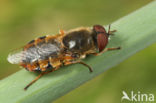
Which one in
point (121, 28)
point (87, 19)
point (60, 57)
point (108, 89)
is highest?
point (121, 28)

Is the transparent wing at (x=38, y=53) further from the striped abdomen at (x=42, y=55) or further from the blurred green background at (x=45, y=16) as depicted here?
the blurred green background at (x=45, y=16)

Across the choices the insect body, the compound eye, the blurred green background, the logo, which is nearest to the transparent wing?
the insect body

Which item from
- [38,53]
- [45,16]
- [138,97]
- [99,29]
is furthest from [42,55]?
[45,16]

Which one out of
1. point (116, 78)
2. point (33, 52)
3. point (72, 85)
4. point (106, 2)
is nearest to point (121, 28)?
point (72, 85)

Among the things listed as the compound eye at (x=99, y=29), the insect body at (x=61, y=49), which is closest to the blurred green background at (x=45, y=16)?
the insect body at (x=61, y=49)

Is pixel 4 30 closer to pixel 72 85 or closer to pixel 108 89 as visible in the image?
pixel 108 89

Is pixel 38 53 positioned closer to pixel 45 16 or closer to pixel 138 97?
pixel 138 97
